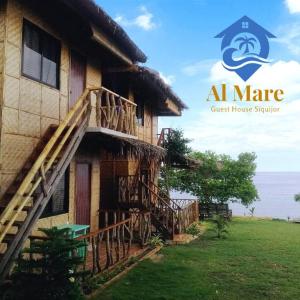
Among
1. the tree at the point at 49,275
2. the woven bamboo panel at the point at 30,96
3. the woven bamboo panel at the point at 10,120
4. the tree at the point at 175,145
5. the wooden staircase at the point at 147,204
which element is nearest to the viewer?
the tree at the point at 49,275

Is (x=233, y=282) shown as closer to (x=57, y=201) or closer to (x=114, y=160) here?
(x=57, y=201)

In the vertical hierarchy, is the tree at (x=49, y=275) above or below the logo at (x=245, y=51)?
below

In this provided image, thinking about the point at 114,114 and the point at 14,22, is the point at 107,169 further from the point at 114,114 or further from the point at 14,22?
the point at 14,22

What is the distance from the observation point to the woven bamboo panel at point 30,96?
814 cm

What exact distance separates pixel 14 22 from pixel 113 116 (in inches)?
145

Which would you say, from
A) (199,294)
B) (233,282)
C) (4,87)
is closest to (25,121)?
(4,87)

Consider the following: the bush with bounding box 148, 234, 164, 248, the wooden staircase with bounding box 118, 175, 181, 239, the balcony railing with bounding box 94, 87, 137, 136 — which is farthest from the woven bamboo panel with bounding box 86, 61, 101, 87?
the bush with bounding box 148, 234, 164, 248

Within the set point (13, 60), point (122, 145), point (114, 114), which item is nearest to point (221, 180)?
point (122, 145)

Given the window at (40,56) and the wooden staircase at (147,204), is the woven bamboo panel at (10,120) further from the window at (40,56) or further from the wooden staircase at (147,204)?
the wooden staircase at (147,204)

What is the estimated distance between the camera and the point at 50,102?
9.29 metres

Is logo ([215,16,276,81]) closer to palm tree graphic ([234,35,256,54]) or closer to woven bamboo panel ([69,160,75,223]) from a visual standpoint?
palm tree graphic ([234,35,256,54])

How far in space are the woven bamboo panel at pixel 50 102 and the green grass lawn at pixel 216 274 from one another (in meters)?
4.41

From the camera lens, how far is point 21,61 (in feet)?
26.4

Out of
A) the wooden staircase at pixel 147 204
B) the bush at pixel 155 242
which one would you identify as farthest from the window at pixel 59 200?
the wooden staircase at pixel 147 204
